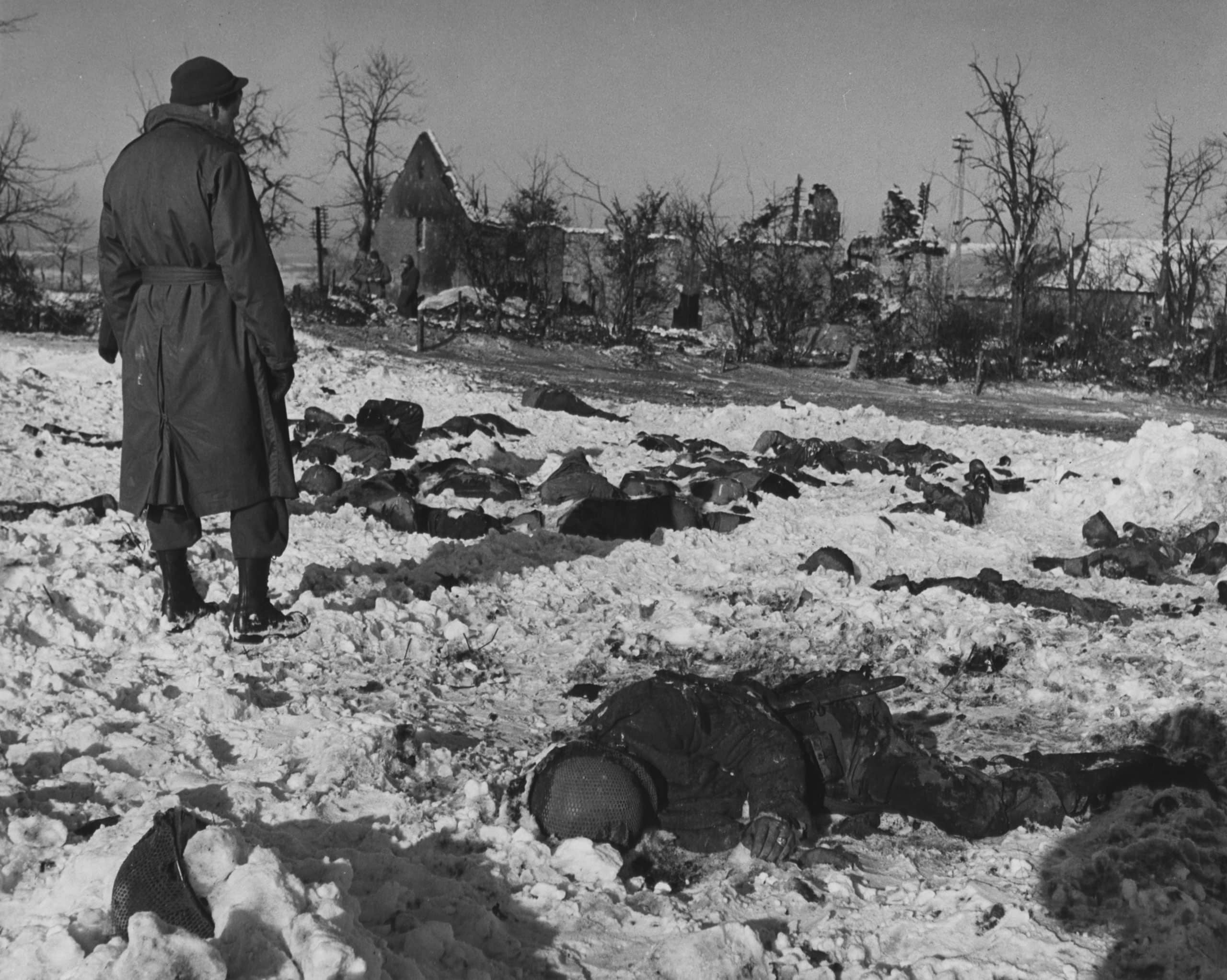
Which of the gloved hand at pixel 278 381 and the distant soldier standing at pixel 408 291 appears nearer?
the gloved hand at pixel 278 381

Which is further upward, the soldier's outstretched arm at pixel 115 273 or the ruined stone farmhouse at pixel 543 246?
the ruined stone farmhouse at pixel 543 246

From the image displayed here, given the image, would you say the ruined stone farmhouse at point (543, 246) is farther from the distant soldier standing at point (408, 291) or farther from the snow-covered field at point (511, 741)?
the snow-covered field at point (511, 741)

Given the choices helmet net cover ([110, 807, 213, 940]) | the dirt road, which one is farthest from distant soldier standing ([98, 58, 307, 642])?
the dirt road

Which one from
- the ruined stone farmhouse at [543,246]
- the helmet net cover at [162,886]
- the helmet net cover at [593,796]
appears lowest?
the helmet net cover at [593,796]

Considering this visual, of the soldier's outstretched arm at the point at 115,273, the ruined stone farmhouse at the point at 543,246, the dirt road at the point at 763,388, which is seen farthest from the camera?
the ruined stone farmhouse at the point at 543,246

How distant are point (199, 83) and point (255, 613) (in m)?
1.70

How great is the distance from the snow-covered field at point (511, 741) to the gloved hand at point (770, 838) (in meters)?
0.05

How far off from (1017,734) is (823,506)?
10.5 ft

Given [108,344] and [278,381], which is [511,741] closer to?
[278,381]

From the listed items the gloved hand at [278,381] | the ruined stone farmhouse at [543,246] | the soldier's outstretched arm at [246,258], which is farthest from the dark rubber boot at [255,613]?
the ruined stone farmhouse at [543,246]

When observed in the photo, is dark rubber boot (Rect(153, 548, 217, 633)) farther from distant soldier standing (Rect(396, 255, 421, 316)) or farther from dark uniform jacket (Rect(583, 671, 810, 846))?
distant soldier standing (Rect(396, 255, 421, 316))

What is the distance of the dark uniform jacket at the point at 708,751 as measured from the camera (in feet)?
9.08

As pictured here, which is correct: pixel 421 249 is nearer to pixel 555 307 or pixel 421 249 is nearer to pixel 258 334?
pixel 555 307

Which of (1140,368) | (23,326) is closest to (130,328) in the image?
(23,326)
